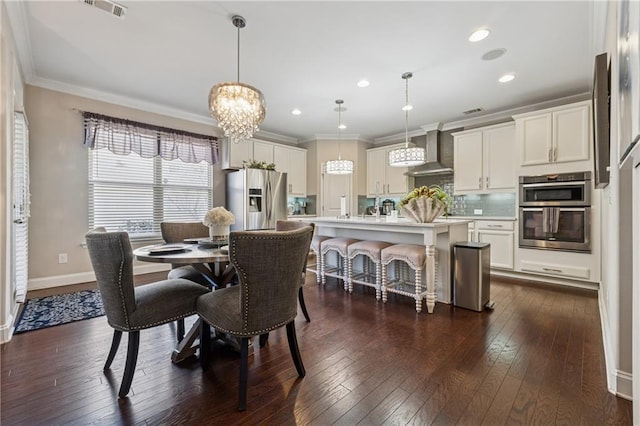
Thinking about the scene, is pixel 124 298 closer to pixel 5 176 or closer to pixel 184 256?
pixel 184 256


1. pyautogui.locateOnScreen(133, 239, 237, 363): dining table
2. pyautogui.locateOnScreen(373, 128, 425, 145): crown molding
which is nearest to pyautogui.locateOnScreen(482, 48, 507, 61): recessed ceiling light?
pyautogui.locateOnScreen(373, 128, 425, 145): crown molding

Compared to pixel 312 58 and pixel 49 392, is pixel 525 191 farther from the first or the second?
pixel 49 392

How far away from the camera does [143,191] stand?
14.6 feet

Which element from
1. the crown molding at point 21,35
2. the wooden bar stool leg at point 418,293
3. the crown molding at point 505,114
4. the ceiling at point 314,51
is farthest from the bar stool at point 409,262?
the crown molding at point 21,35

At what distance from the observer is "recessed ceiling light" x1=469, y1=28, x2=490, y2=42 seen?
2.60 m

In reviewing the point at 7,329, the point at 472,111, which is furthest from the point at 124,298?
the point at 472,111

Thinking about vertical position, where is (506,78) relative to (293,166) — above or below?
above

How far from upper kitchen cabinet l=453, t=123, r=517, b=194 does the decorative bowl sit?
2.17 metres

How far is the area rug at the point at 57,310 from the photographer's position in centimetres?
256

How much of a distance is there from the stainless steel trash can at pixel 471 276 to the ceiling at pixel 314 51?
2.05 metres

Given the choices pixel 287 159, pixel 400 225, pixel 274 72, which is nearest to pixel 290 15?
pixel 274 72

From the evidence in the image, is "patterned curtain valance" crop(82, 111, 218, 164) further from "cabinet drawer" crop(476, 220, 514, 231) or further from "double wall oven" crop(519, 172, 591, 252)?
"double wall oven" crop(519, 172, 591, 252)

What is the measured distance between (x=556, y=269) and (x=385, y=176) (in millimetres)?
3351

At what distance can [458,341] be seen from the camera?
7.34 feet
